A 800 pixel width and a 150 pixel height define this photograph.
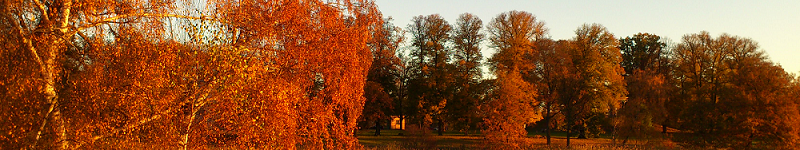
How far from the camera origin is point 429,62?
39.8m

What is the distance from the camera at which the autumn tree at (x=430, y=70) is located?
3772 centimetres

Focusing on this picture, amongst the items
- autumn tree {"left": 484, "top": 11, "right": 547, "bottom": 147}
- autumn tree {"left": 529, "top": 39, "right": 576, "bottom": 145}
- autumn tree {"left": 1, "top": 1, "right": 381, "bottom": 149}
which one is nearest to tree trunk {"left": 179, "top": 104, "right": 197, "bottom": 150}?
autumn tree {"left": 1, "top": 1, "right": 381, "bottom": 149}

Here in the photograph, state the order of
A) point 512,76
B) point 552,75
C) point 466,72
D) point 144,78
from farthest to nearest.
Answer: point 466,72 → point 552,75 → point 512,76 → point 144,78

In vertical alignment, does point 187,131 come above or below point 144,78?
below

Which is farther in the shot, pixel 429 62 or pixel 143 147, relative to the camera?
pixel 429 62

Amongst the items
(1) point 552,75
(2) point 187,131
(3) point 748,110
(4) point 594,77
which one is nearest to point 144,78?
(2) point 187,131

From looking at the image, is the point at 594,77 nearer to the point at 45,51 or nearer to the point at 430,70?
the point at 430,70

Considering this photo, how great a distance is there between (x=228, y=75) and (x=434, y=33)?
3028 centimetres

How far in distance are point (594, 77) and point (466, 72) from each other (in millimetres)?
7832

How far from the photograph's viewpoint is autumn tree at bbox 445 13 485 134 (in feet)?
121

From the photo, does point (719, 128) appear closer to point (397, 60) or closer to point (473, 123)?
point (473, 123)

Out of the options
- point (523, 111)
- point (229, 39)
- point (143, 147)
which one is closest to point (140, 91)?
point (143, 147)

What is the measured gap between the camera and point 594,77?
36.3 m

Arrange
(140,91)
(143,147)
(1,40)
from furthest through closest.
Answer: (143,147), (140,91), (1,40)
